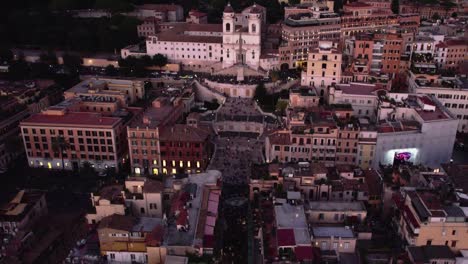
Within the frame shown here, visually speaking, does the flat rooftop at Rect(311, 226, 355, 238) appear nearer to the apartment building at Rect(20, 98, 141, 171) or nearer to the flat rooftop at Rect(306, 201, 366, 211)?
the flat rooftop at Rect(306, 201, 366, 211)

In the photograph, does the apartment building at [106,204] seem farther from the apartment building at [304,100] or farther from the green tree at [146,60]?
the green tree at [146,60]

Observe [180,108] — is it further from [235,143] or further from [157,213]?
[157,213]

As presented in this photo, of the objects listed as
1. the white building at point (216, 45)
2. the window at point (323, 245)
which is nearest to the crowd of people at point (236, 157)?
the window at point (323, 245)

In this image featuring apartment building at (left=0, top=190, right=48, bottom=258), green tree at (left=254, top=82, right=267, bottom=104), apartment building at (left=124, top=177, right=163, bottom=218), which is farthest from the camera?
green tree at (left=254, top=82, right=267, bottom=104)

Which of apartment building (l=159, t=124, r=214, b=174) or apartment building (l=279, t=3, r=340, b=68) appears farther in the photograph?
apartment building (l=279, t=3, r=340, b=68)

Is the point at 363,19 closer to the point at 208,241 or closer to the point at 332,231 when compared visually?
the point at 332,231

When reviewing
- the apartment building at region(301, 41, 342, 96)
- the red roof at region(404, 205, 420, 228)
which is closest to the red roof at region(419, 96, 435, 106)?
the apartment building at region(301, 41, 342, 96)
